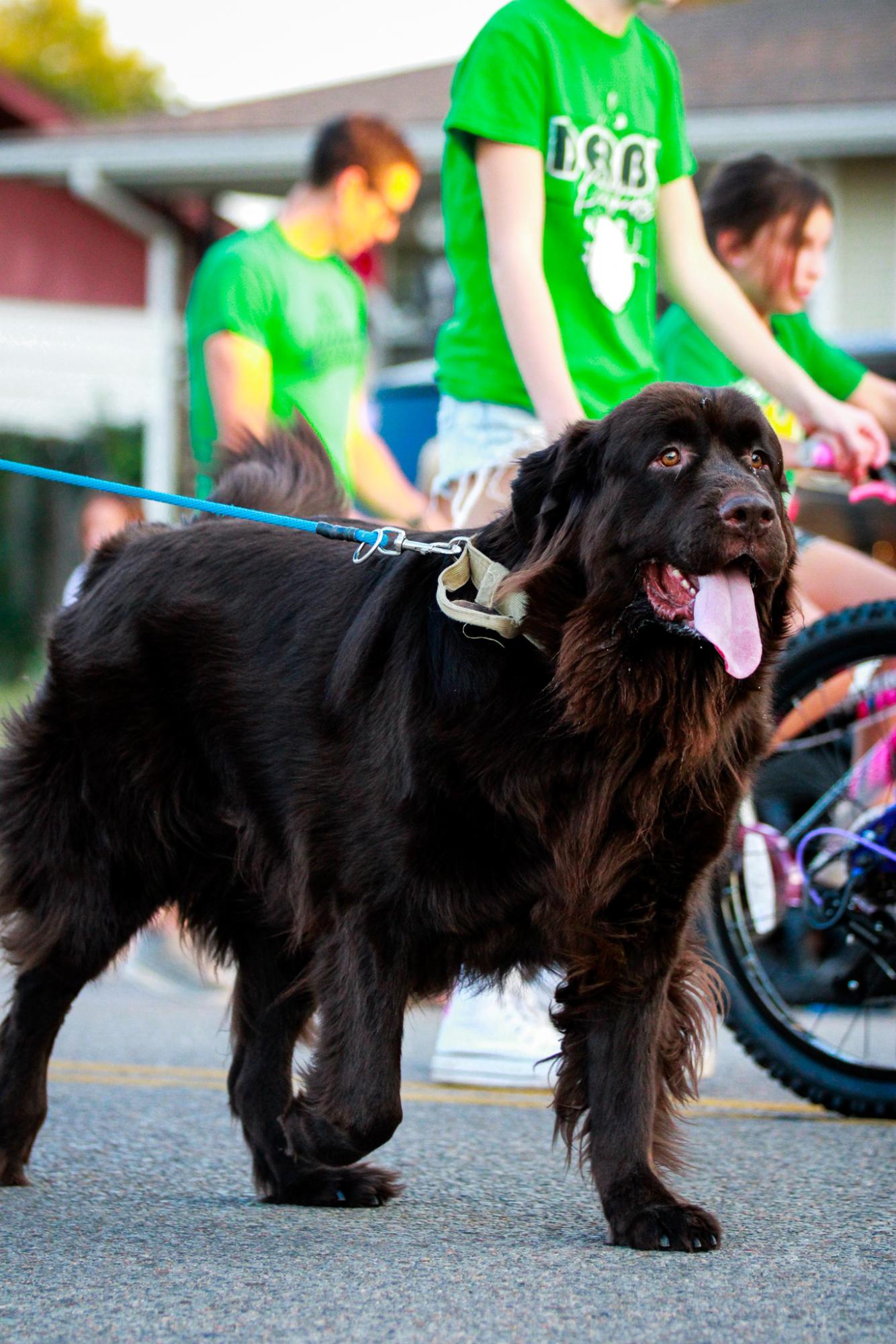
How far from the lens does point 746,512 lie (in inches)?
99.7

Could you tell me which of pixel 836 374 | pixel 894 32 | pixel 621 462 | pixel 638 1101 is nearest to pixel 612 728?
pixel 621 462

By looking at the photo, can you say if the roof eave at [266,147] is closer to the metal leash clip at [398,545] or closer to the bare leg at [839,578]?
the bare leg at [839,578]

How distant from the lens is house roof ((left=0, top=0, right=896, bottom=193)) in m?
13.8

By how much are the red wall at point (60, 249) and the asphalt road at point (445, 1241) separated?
14143 mm

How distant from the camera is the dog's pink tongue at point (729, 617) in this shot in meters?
2.58

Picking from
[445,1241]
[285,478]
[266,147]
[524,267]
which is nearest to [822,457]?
[524,267]

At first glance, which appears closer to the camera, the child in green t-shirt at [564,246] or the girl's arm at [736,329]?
the child in green t-shirt at [564,246]

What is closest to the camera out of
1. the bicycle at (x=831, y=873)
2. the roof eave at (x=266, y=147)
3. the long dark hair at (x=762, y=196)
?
the bicycle at (x=831, y=873)

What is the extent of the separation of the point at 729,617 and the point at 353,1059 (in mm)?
939

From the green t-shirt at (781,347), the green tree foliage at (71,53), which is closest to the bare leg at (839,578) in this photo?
the green t-shirt at (781,347)


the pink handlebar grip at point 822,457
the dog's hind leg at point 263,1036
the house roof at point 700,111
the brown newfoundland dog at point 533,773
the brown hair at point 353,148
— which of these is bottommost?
the dog's hind leg at point 263,1036

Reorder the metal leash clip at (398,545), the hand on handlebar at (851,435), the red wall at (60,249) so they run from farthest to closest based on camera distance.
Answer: the red wall at (60,249) → the hand on handlebar at (851,435) → the metal leash clip at (398,545)

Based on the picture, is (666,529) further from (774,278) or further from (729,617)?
(774,278)

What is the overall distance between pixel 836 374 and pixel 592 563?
221 centimetres
